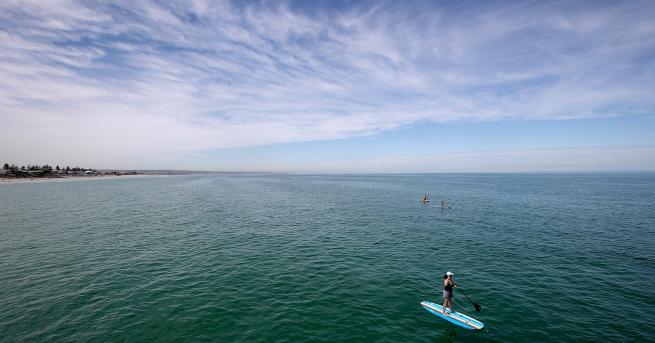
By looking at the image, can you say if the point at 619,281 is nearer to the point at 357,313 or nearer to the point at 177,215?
the point at 357,313

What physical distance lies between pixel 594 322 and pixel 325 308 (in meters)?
20.5

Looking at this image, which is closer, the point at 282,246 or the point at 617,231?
the point at 282,246

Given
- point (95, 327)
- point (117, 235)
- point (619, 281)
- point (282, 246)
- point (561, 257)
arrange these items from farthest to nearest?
point (117, 235)
point (282, 246)
point (561, 257)
point (619, 281)
point (95, 327)

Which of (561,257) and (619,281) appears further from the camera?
(561,257)

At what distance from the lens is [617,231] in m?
51.6

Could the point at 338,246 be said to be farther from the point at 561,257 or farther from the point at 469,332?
the point at 561,257

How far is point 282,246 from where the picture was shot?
41688mm

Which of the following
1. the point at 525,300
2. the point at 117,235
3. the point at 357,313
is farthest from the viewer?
the point at 117,235

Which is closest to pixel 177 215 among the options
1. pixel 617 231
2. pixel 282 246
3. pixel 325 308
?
pixel 282 246

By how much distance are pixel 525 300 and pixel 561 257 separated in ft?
56.2

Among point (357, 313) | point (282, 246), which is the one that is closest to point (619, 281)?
point (357, 313)

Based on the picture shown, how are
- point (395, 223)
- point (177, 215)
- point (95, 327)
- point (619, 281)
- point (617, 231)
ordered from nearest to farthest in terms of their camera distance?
point (95, 327) < point (619, 281) < point (617, 231) < point (395, 223) < point (177, 215)

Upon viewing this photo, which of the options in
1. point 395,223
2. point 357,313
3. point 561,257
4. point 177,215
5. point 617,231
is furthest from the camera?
point 177,215

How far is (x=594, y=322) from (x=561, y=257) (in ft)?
58.3
